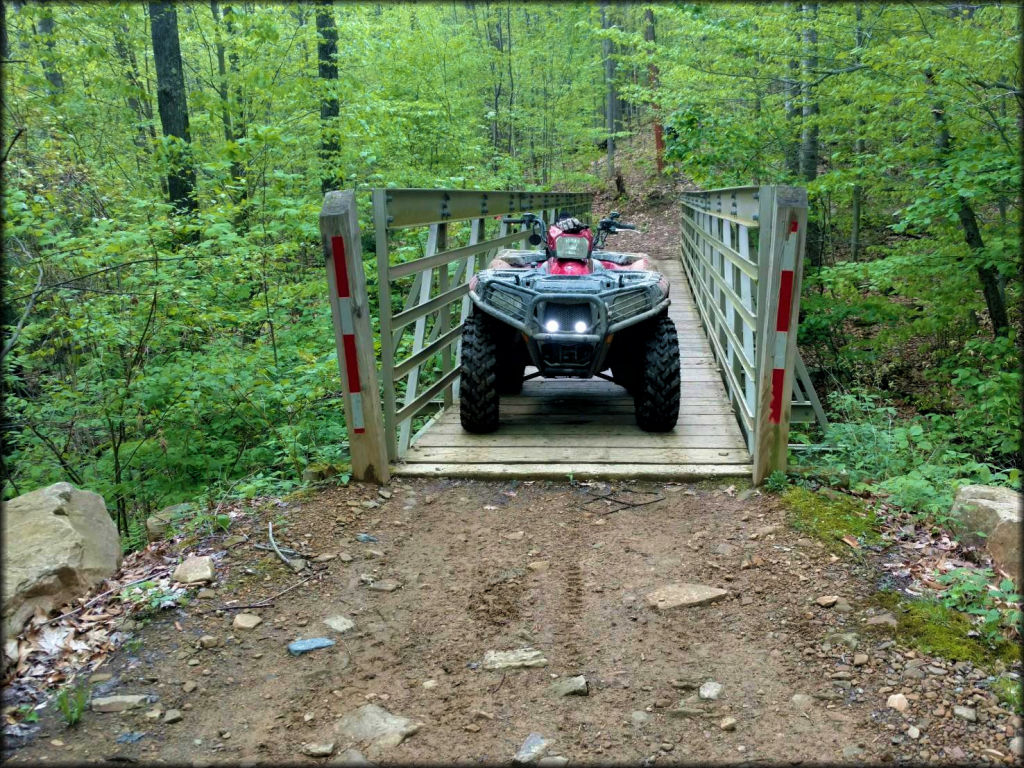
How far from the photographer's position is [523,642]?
275 centimetres

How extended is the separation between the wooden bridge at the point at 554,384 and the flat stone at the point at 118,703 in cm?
205

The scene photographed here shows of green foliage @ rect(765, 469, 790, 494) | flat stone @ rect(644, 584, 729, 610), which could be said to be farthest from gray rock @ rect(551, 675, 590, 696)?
green foliage @ rect(765, 469, 790, 494)

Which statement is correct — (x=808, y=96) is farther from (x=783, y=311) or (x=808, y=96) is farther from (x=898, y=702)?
(x=898, y=702)

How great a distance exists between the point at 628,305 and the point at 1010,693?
3.12 meters

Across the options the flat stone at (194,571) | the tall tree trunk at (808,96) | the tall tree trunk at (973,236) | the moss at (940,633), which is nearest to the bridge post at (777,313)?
the moss at (940,633)

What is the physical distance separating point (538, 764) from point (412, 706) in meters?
0.51

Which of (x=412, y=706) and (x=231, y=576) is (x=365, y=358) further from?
(x=412, y=706)

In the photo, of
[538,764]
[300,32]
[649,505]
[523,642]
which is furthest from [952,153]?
[300,32]

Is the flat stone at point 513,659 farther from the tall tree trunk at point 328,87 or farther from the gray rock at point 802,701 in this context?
the tall tree trunk at point 328,87

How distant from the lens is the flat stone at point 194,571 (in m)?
3.16

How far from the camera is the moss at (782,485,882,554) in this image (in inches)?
133

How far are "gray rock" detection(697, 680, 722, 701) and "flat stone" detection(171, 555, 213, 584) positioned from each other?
217 cm

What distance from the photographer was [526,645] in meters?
2.73

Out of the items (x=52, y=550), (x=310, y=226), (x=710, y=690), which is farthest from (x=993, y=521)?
(x=310, y=226)
